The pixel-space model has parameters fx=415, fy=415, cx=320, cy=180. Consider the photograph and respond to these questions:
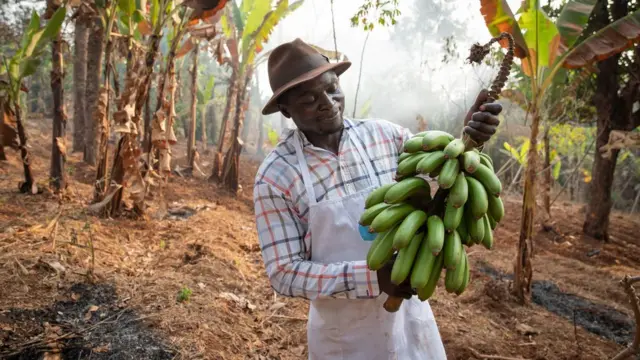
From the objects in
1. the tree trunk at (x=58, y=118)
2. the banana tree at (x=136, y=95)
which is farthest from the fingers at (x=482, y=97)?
the tree trunk at (x=58, y=118)

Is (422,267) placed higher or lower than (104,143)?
higher

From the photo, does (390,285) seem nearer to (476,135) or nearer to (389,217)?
(389,217)

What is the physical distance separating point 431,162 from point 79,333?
8.39 feet

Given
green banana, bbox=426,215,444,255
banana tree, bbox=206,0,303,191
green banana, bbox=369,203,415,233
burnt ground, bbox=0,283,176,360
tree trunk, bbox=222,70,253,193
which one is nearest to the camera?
green banana, bbox=426,215,444,255

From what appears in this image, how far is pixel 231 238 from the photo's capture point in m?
5.67

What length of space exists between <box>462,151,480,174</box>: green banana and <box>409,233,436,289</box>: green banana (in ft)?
0.92

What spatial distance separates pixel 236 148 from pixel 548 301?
6200 mm

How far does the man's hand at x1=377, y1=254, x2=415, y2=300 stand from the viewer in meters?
1.40

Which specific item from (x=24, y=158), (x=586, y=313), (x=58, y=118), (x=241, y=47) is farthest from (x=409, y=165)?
(x=241, y=47)

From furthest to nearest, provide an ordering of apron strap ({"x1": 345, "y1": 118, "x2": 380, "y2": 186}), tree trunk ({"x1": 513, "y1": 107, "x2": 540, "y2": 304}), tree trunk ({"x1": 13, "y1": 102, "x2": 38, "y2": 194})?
tree trunk ({"x1": 13, "y1": 102, "x2": 38, "y2": 194}), tree trunk ({"x1": 513, "y1": 107, "x2": 540, "y2": 304}), apron strap ({"x1": 345, "y1": 118, "x2": 380, "y2": 186})

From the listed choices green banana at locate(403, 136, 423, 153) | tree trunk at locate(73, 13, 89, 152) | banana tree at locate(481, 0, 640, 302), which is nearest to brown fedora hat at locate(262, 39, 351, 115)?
green banana at locate(403, 136, 423, 153)

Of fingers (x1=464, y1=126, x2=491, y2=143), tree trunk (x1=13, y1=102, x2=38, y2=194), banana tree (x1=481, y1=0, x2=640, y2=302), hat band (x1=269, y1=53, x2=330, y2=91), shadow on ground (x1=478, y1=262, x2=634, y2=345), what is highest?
banana tree (x1=481, y1=0, x2=640, y2=302)

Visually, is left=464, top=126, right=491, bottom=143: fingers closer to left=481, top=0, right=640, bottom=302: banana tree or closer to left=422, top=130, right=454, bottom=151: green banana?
left=422, top=130, right=454, bottom=151: green banana

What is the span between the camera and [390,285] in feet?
4.66
